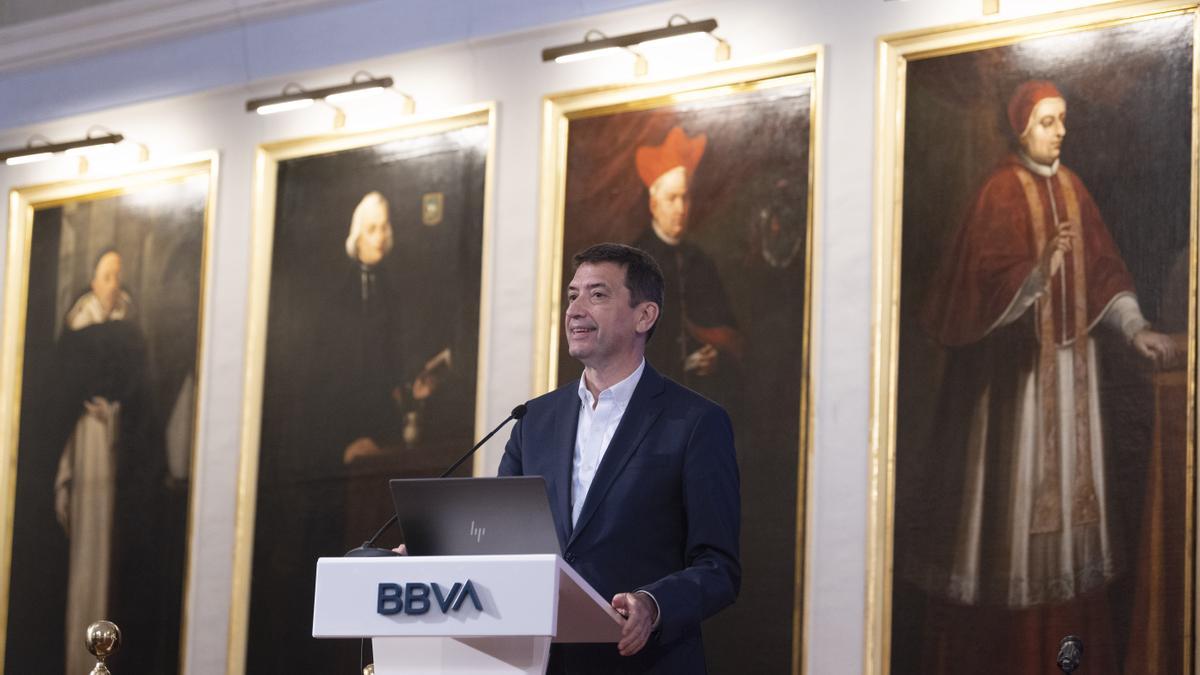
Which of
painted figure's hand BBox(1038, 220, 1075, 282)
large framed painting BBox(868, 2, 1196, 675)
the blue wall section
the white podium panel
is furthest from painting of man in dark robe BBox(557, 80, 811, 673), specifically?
the white podium panel

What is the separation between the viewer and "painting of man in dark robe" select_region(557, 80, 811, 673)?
7785mm

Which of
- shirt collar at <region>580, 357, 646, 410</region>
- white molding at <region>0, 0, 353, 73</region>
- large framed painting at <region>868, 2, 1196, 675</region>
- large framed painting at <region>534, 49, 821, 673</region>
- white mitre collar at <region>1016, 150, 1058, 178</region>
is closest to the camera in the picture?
shirt collar at <region>580, 357, 646, 410</region>

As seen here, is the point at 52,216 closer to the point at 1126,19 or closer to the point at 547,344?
the point at 547,344

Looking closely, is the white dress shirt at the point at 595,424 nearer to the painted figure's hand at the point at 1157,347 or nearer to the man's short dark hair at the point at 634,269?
the man's short dark hair at the point at 634,269

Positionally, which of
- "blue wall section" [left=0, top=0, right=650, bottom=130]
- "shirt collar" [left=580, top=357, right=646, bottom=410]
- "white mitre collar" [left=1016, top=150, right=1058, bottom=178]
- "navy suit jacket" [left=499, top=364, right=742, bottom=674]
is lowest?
"navy suit jacket" [left=499, top=364, right=742, bottom=674]

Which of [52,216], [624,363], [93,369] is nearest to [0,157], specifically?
[52,216]

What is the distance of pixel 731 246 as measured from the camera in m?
8.12

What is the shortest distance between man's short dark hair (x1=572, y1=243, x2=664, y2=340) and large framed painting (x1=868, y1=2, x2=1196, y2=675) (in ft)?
8.58

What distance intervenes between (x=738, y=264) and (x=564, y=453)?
3.28 m

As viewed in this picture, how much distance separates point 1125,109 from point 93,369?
636 cm

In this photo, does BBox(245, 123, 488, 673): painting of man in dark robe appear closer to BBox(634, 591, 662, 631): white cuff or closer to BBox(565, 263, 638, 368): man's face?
BBox(565, 263, 638, 368): man's face

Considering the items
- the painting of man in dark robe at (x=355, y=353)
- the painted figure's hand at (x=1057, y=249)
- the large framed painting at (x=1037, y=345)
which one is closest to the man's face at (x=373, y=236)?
the painting of man in dark robe at (x=355, y=353)

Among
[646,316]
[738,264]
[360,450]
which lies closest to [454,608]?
[646,316]

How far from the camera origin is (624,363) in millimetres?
5129
